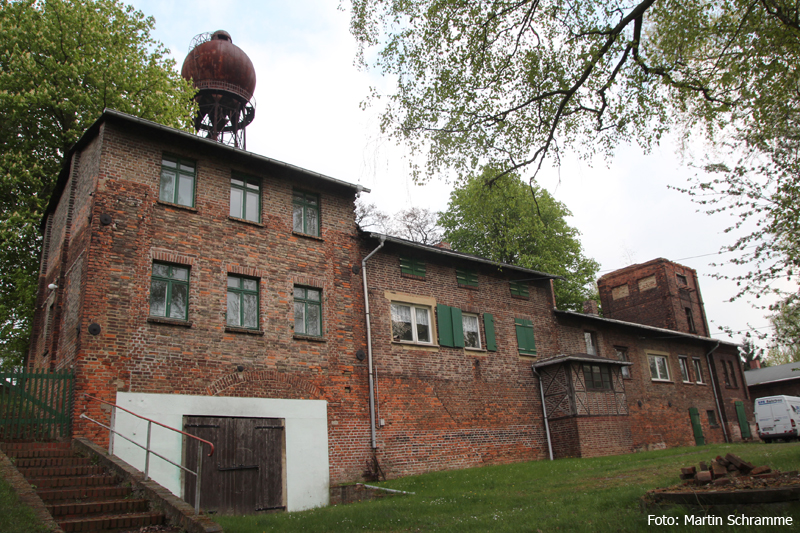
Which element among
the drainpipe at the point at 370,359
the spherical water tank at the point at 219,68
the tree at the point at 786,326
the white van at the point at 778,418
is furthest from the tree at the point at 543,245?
the tree at the point at 786,326

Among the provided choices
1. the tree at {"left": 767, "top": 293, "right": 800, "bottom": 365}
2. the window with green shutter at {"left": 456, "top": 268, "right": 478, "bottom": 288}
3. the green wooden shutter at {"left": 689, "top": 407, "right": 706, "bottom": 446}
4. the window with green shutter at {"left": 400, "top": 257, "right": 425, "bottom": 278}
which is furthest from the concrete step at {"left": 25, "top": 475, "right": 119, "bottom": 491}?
the green wooden shutter at {"left": 689, "top": 407, "right": 706, "bottom": 446}

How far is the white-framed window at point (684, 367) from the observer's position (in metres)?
27.5

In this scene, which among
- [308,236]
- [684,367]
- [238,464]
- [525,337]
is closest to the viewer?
[238,464]

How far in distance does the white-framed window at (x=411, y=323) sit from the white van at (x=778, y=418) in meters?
18.5

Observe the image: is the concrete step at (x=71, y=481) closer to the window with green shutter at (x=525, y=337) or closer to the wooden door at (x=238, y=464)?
the wooden door at (x=238, y=464)

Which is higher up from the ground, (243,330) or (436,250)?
(436,250)

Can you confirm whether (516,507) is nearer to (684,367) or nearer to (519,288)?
(519,288)

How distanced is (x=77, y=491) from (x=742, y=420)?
1255 inches

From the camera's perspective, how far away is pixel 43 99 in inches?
686

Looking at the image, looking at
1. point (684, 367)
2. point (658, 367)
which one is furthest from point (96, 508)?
point (684, 367)

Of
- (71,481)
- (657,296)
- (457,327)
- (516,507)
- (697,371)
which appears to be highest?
(657,296)

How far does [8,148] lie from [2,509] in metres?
16.0

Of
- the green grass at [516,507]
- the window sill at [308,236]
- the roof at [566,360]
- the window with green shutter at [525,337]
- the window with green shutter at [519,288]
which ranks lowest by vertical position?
the green grass at [516,507]

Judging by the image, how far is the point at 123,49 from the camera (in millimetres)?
20219
